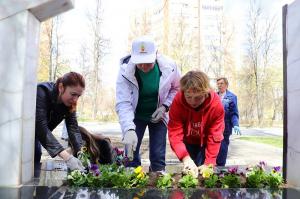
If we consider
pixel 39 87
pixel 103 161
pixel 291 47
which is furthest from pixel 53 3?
pixel 103 161

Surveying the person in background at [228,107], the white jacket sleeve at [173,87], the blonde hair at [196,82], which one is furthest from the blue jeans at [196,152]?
the person in background at [228,107]

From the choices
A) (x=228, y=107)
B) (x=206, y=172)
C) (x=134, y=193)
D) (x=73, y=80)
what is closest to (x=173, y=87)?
(x=73, y=80)

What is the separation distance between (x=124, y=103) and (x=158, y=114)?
0.32 meters

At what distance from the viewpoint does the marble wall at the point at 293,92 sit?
2676 millimetres

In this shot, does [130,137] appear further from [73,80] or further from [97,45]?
[97,45]

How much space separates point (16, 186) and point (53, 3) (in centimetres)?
127

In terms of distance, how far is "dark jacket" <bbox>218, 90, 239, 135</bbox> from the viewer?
5.83 m

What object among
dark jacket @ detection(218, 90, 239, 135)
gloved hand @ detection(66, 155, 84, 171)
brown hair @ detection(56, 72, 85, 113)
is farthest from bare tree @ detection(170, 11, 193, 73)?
gloved hand @ detection(66, 155, 84, 171)

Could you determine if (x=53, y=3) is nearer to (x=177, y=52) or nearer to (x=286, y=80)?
(x=286, y=80)

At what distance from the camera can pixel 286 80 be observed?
9.41 ft

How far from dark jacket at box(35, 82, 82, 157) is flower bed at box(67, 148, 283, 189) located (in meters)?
0.41

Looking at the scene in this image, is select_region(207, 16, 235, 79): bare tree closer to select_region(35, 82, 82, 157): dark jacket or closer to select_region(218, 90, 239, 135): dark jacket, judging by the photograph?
select_region(218, 90, 239, 135): dark jacket

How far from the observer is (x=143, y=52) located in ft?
10.9

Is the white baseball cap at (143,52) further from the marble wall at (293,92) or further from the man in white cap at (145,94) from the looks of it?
the marble wall at (293,92)
